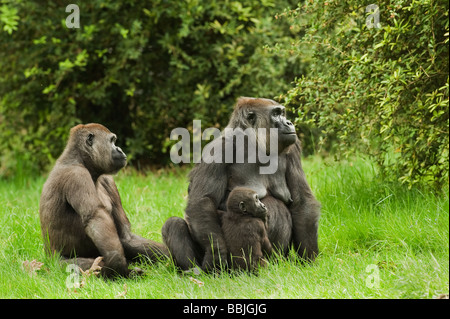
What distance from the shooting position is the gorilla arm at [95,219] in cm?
484

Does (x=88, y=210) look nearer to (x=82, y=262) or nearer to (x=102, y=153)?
(x=82, y=262)

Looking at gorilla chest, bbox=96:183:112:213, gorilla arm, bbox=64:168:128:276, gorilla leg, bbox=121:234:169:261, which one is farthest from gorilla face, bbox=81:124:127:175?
gorilla leg, bbox=121:234:169:261

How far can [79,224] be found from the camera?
5047 mm

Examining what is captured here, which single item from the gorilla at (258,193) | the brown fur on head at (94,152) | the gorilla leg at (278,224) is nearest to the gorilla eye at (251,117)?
the gorilla at (258,193)

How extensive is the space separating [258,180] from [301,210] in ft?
1.32

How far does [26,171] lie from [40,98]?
3.43ft

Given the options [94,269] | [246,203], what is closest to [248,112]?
[246,203]

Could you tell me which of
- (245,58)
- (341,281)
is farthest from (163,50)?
(341,281)

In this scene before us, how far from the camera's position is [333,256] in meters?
5.04

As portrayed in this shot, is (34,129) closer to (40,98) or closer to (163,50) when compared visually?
(40,98)

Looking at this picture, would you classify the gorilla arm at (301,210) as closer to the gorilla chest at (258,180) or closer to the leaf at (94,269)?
the gorilla chest at (258,180)

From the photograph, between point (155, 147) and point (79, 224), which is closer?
point (79, 224)

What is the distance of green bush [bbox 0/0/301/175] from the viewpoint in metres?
8.73

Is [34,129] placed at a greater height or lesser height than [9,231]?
greater
